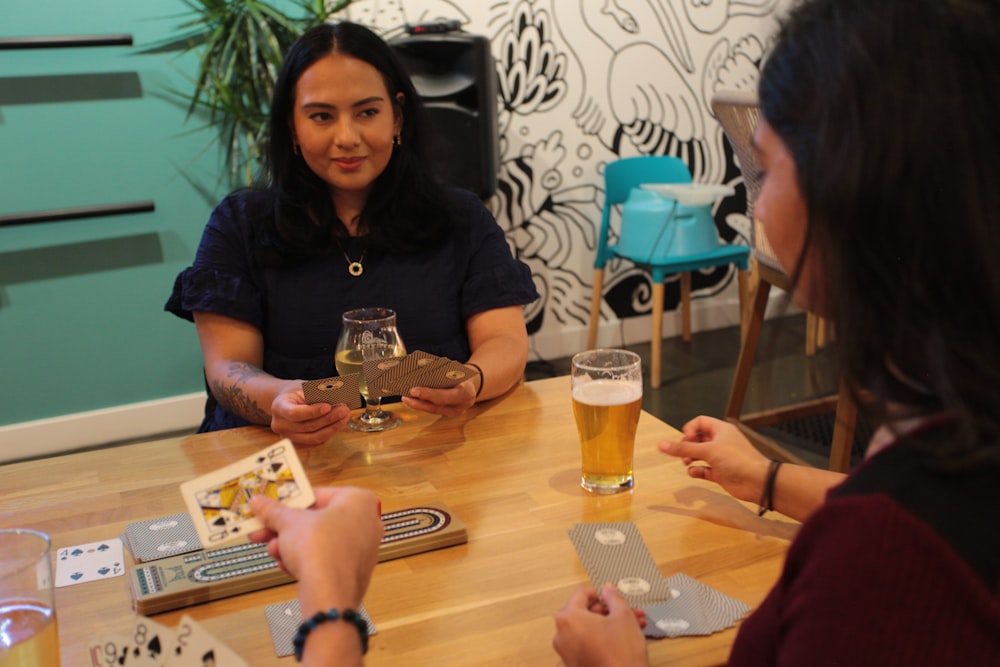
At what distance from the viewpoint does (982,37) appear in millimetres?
687

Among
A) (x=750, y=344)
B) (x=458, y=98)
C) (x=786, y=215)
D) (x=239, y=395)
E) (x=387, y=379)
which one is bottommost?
(x=750, y=344)

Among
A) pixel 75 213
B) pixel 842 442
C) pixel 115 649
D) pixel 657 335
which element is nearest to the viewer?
pixel 115 649

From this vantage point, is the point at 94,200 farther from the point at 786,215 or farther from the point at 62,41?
the point at 786,215

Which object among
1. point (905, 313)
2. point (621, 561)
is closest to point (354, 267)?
point (621, 561)

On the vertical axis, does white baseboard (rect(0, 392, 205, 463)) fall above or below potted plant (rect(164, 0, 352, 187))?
below

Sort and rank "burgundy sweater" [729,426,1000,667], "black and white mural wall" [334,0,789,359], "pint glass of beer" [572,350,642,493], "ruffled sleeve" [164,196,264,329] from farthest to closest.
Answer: "black and white mural wall" [334,0,789,359], "ruffled sleeve" [164,196,264,329], "pint glass of beer" [572,350,642,493], "burgundy sweater" [729,426,1000,667]

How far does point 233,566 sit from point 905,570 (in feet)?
2.63

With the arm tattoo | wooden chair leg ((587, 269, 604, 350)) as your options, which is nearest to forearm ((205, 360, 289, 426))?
the arm tattoo

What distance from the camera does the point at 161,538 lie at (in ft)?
4.07

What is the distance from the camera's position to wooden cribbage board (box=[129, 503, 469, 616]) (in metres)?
1.09

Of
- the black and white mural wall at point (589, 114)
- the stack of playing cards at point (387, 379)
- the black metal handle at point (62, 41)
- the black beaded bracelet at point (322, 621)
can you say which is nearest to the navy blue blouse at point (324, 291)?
the stack of playing cards at point (387, 379)

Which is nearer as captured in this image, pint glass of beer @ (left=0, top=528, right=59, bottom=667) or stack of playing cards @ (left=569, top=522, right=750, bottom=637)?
pint glass of beer @ (left=0, top=528, right=59, bottom=667)

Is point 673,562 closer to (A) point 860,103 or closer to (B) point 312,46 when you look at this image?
(A) point 860,103

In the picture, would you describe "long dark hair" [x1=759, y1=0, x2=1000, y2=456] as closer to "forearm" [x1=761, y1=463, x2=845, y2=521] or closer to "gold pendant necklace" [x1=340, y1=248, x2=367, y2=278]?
"forearm" [x1=761, y1=463, x2=845, y2=521]
